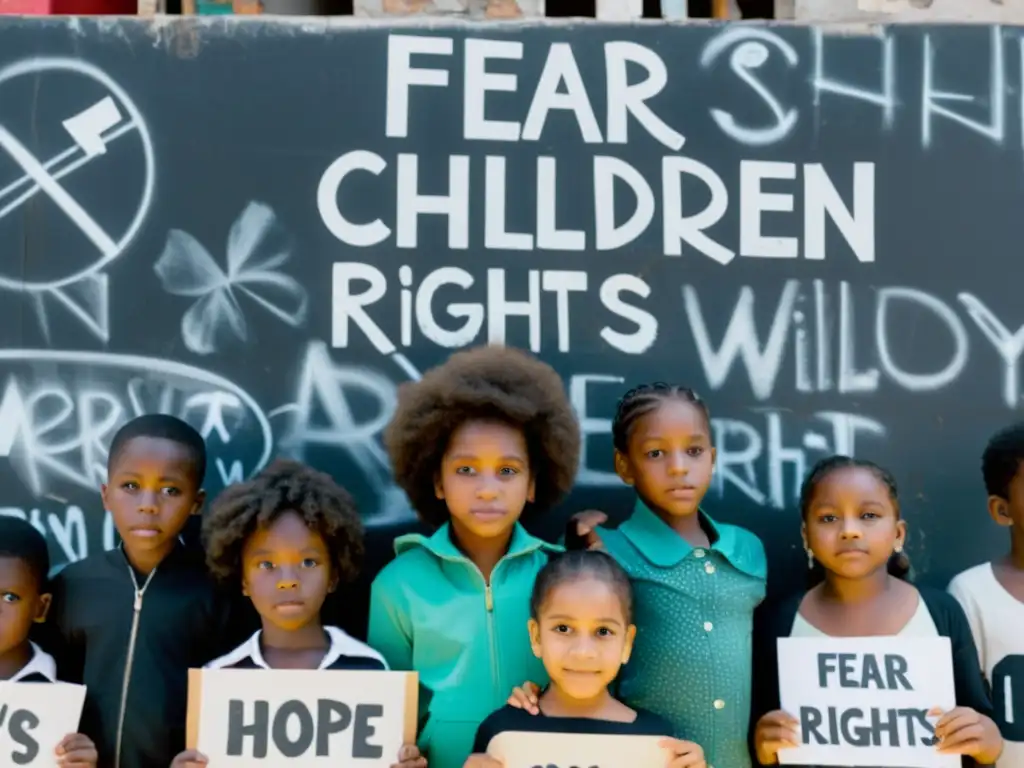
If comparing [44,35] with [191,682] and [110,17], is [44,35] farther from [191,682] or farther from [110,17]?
[191,682]

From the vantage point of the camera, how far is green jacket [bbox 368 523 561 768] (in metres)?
3.00

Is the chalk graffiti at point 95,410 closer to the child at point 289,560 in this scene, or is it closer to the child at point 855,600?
the child at point 289,560

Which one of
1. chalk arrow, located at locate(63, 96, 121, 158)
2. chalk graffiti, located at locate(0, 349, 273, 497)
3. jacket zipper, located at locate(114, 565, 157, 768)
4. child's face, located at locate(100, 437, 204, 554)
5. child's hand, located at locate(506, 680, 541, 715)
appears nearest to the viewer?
child's hand, located at locate(506, 680, 541, 715)

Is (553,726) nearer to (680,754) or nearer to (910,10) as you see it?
(680,754)

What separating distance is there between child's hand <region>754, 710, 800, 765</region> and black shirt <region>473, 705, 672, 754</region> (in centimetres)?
33

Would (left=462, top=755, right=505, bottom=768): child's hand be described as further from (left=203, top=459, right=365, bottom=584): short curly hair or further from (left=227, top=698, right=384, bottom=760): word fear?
(left=203, top=459, right=365, bottom=584): short curly hair

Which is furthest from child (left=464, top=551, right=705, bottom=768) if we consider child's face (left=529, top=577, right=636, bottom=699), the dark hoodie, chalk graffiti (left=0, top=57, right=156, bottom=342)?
chalk graffiti (left=0, top=57, right=156, bottom=342)

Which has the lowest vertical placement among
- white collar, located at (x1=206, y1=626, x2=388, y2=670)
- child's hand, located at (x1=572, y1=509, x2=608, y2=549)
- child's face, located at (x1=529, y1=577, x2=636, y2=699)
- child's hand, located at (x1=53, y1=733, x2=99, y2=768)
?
A: child's hand, located at (x1=53, y1=733, x2=99, y2=768)

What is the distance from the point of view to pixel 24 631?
10.3 ft

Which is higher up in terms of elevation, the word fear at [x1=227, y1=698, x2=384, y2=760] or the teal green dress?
the teal green dress

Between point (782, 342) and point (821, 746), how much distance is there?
1.41 metres

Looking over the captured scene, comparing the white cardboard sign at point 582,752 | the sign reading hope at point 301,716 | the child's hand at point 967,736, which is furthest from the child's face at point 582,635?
the child's hand at point 967,736

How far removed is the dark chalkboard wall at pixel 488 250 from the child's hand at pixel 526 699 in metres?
1.00

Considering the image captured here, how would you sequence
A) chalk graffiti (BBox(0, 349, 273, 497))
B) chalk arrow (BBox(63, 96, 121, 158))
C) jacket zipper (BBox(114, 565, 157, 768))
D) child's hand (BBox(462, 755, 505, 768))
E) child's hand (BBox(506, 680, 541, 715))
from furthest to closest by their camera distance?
chalk arrow (BBox(63, 96, 121, 158)), chalk graffiti (BBox(0, 349, 273, 497)), jacket zipper (BBox(114, 565, 157, 768)), child's hand (BBox(506, 680, 541, 715)), child's hand (BBox(462, 755, 505, 768))
